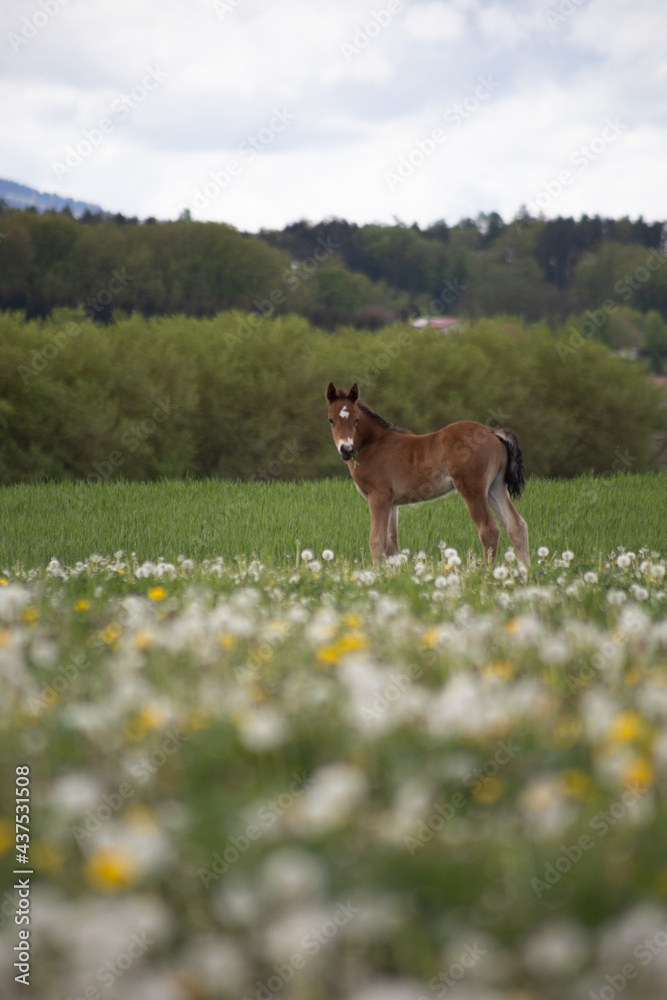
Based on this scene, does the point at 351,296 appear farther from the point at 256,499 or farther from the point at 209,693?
the point at 209,693

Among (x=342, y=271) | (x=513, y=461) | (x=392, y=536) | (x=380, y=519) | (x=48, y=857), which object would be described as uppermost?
(x=342, y=271)

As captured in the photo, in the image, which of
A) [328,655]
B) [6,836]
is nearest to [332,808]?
[6,836]

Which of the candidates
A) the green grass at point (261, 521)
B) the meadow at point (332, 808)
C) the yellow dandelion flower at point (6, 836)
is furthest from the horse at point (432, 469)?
the yellow dandelion flower at point (6, 836)

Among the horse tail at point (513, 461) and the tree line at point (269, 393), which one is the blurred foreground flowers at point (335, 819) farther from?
the tree line at point (269, 393)

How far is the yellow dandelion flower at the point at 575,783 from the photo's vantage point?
2574 millimetres

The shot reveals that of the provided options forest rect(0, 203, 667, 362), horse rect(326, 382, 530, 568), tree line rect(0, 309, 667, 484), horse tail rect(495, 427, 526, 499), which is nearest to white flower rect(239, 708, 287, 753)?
horse rect(326, 382, 530, 568)

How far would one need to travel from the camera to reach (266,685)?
3.93 metres

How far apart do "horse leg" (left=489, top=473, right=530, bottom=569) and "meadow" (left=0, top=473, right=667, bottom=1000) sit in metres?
4.61

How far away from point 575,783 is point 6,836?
162 cm

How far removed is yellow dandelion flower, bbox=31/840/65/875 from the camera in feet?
7.91

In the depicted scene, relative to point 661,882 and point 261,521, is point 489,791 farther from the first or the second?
point 261,521

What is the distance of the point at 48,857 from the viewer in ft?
7.96

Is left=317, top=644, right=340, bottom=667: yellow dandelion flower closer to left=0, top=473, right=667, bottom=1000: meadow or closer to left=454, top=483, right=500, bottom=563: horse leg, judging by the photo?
left=0, top=473, right=667, bottom=1000: meadow

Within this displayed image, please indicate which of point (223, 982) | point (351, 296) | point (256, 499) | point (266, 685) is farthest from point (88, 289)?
point (223, 982)
